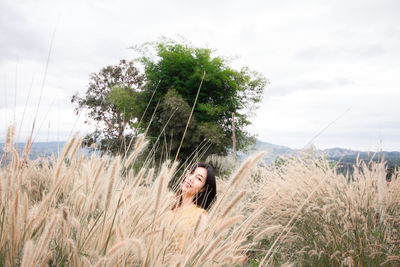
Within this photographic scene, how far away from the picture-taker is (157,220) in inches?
46.9

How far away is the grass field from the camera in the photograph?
3.26 ft

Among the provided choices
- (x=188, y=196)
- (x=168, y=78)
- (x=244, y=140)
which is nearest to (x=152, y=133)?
(x=168, y=78)

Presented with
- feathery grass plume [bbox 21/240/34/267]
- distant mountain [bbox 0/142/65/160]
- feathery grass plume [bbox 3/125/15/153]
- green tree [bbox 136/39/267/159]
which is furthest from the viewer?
green tree [bbox 136/39/267/159]

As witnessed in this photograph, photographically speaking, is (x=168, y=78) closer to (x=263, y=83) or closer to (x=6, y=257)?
(x=263, y=83)

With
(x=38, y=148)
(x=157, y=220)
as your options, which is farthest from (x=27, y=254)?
(x=38, y=148)

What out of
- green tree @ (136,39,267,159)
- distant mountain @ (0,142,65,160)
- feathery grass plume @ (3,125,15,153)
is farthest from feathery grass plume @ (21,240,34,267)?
green tree @ (136,39,267,159)

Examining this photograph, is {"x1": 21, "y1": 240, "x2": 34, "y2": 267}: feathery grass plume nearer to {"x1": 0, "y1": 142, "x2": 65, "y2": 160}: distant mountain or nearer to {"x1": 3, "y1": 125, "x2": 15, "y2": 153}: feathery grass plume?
{"x1": 3, "y1": 125, "x2": 15, "y2": 153}: feathery grass plume

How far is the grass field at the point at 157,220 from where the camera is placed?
995 millimetres

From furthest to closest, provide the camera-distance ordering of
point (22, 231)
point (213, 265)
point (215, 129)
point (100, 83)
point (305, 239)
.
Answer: point (100, 83), point (215, 129), point (305, 239), point (213, 265), point (22, 231)

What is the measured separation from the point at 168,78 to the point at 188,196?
1498cm

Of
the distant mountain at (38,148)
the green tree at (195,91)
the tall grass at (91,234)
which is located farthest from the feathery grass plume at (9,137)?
the green tree at (195,91)

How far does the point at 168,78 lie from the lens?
17.1 metres

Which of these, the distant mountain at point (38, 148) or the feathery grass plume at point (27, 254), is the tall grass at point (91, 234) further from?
the distant mountain at point (38, 148)

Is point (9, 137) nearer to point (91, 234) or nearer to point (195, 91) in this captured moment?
point (91, 234)
